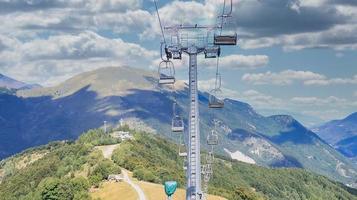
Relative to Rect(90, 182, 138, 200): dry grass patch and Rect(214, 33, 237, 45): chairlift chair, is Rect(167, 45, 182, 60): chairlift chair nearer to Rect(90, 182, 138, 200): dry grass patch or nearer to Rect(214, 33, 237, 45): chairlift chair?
Rect(214, 33, 237, 45): chairlift chair

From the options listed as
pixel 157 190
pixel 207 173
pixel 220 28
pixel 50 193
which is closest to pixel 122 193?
pixel 157 190

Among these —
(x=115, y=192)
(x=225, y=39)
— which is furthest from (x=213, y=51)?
(x=115, y=192)

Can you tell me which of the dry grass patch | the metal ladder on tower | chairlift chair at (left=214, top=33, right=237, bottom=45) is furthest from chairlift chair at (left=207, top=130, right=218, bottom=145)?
the dry grass patch

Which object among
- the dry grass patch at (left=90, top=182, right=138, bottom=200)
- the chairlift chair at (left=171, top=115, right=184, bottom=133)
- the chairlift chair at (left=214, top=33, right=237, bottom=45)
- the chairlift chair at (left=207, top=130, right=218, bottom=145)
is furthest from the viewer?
the dry grass patch at (left=90, top=182, right=138, bottom=200)

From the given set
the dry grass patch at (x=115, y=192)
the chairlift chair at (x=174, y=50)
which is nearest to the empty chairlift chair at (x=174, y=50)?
the chairlift chair at (x=174, y=50)

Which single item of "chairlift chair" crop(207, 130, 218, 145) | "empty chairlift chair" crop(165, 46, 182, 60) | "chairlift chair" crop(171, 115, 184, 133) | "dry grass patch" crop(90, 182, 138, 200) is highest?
"empty chairlift chair" crop(165, 46, 182, 60)

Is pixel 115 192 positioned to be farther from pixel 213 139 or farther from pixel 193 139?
pixel 193 139

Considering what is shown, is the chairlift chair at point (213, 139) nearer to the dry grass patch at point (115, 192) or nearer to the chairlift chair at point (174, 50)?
the chairlift chair at point (174, 50)

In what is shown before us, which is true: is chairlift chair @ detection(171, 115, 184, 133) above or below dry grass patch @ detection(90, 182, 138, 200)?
above

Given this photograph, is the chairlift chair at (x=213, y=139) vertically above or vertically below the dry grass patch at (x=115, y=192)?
above

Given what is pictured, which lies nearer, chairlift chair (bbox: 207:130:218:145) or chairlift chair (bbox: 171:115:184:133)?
chairlift chair (bbox: 171:115:184:133)

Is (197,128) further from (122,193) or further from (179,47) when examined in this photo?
(122,193)
